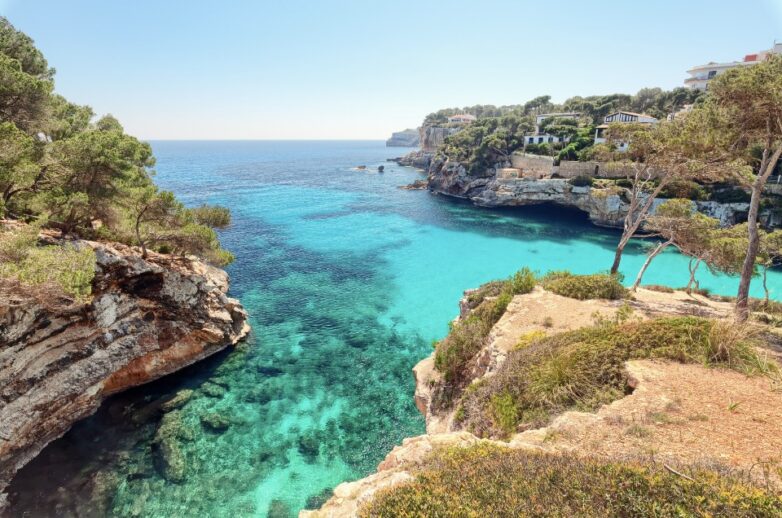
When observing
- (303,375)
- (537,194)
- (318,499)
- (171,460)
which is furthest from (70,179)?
(537,194)

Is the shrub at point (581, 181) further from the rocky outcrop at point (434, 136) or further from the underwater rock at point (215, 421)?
the rocky outcrop at point (434, 136)

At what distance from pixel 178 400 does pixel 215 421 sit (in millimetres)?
2457

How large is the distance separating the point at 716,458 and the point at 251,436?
1442 centimetres

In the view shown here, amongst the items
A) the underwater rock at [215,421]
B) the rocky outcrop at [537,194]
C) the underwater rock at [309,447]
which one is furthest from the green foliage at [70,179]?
the rocky outcrop at [537,194]

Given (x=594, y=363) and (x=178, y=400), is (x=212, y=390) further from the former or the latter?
(x=594, y=363)

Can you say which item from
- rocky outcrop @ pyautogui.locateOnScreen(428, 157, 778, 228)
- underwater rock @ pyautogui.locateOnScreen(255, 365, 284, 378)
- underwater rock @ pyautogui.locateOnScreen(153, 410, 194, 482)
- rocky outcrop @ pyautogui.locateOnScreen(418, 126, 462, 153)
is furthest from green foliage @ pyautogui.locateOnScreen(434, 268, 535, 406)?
rocky outcrop @ pyautogui.locateOnScreen(418, 126, 462, 153)

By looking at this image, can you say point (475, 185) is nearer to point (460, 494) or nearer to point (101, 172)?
point (101, 172)

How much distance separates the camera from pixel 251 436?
1468cm

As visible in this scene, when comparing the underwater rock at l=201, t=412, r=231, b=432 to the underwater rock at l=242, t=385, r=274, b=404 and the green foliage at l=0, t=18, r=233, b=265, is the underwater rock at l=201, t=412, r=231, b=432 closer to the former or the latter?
the underwater rock at l=242, t=385, r=274, b=404

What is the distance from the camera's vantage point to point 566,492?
4867 millimetres

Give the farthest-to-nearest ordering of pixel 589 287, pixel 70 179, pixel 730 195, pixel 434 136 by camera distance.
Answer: pixel 434 136 < pixel 730 195 < pixel 589 287 < pixel 70 179

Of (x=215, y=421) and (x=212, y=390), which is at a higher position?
(x=212, y=390)

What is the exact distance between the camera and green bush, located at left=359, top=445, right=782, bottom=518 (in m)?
4.38

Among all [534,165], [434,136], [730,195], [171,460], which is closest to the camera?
[171,460]
